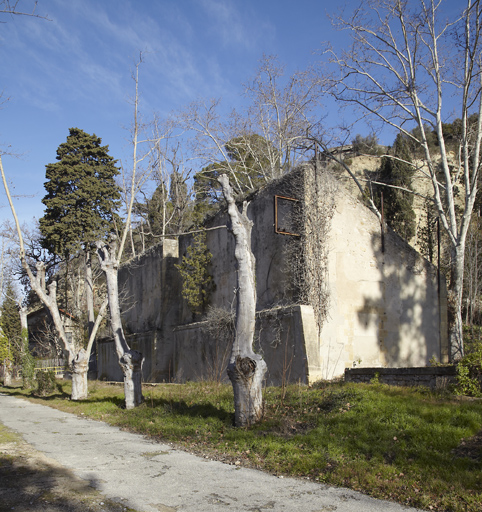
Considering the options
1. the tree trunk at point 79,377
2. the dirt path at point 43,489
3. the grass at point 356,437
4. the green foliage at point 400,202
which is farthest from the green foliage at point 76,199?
the dirt path at point 43,489

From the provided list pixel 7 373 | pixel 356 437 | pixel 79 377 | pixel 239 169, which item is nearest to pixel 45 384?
pixel 79 377

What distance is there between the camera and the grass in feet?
18.8

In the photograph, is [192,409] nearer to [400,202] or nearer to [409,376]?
[409,376]

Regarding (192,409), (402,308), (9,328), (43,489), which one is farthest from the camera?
(9,328)

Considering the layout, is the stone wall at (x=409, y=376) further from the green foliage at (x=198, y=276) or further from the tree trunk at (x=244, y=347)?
the green foliage at (x=198, y=276)

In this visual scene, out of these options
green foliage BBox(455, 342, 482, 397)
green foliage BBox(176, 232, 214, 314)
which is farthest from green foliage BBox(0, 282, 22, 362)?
green foliage BBox(455, 342, 482, 397)

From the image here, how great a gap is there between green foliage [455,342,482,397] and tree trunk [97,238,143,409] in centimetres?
741

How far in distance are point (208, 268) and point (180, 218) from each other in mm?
20016

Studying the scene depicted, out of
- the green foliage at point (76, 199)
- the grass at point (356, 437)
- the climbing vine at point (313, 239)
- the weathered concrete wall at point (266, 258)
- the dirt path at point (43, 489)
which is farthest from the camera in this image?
the green foliage at point (76, 199)

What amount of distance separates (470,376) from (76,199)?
73.5 ft

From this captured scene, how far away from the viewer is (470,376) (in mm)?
9172

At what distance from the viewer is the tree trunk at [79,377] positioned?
15.6m

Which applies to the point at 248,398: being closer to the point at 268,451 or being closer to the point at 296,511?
the point at 268,451

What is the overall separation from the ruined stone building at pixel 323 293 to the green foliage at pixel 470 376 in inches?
146
